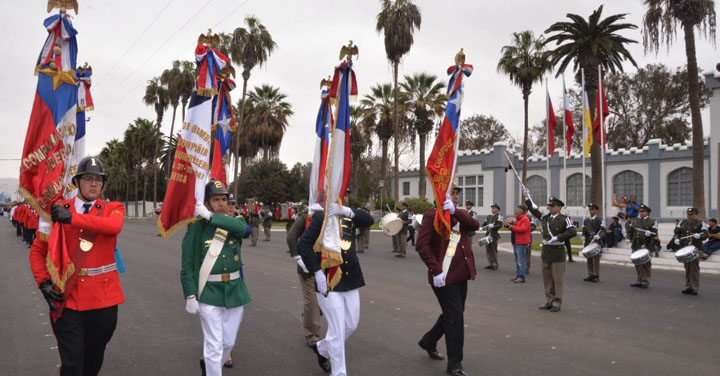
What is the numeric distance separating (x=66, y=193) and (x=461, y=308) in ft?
12.5

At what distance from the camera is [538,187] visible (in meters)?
42.3

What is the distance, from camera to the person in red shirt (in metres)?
12.5

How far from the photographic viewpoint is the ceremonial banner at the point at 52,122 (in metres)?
4.06

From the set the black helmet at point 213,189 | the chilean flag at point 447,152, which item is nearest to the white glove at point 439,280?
the chilean flag at point 447,152

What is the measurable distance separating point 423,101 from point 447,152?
3382 cm

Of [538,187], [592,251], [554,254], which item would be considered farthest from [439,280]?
[538,187]

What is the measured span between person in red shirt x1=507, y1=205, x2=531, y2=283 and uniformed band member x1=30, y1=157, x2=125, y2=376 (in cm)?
1018

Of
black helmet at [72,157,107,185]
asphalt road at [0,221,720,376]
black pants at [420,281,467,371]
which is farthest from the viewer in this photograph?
asphalt road at [0,221,720,376]

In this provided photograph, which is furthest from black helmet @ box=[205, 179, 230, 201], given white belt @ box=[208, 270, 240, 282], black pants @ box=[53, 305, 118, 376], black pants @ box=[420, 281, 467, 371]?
black pants @ box=[420, 281, 467, 371]

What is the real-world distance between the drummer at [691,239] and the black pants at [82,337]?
36.6 ft

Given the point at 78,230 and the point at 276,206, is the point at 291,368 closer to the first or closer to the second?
the point at 78,230

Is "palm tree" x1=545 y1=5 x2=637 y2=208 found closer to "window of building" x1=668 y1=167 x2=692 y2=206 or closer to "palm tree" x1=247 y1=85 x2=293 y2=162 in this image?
"window of building" x1=668 y1=167 x2=692 y2=206

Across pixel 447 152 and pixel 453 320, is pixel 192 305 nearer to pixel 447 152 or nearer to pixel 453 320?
pixel 453 320

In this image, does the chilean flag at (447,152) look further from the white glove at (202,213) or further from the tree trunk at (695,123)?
the tree trunk at (695,123)
